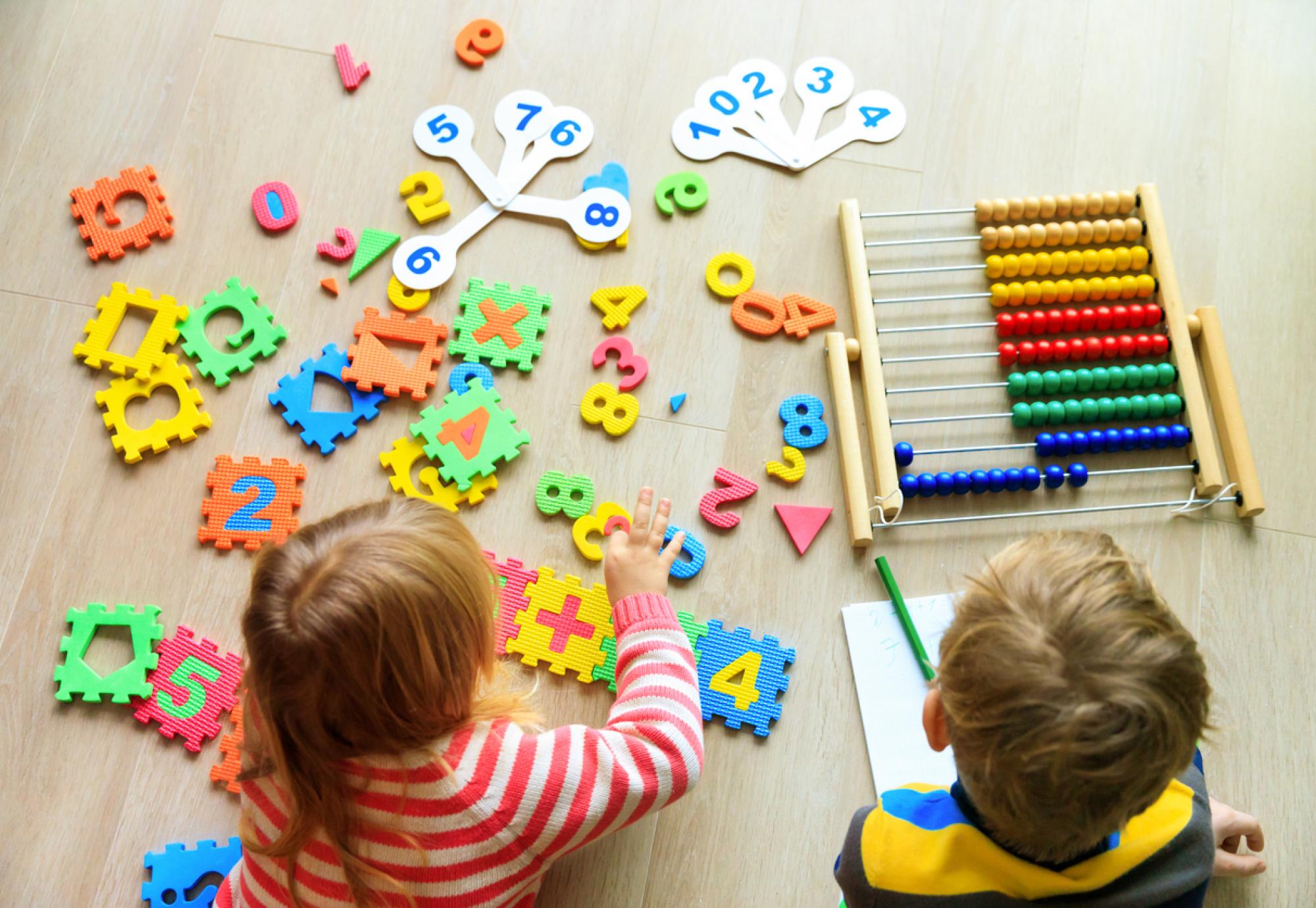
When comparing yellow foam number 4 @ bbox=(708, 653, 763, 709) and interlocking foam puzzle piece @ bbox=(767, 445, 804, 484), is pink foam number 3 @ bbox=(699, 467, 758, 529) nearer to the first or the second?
interlocking foam puzzle piece @ bbox=(767, 445, 804, 484)

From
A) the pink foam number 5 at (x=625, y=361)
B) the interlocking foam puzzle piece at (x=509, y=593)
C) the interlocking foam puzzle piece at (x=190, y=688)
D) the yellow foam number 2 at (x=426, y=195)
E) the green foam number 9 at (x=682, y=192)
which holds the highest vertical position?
the green foam number 9 at (x=682, y=192)

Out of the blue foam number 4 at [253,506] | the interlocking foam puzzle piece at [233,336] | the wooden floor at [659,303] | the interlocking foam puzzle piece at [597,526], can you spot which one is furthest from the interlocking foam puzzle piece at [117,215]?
the interlocking foam puzzle piece at [597,526]

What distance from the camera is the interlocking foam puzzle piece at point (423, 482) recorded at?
3.85ft

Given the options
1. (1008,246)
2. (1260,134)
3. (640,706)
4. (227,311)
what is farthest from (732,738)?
(1260,134)

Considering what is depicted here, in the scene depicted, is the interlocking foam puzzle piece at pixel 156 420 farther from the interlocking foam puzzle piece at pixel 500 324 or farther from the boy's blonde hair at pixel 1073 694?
the boy's blonde hair at pixel 1073 694

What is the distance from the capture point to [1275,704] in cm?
112

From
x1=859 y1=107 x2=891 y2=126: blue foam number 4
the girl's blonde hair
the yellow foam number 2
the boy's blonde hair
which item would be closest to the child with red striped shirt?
the girl's blonde hair

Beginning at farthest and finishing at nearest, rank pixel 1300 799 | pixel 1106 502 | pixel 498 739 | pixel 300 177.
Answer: pixel 300 177 < pixel 1106 502 < pixel 1300 799 < pixel 498 739

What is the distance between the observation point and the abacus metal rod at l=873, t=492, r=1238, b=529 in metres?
1.18

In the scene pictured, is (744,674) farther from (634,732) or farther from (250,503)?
(250,503)

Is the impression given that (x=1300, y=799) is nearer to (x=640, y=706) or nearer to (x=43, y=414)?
(x=640, y=706)

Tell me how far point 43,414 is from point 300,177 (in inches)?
17.5

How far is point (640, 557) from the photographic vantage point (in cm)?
109

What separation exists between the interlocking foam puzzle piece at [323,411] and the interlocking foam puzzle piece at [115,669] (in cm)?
A: 27
